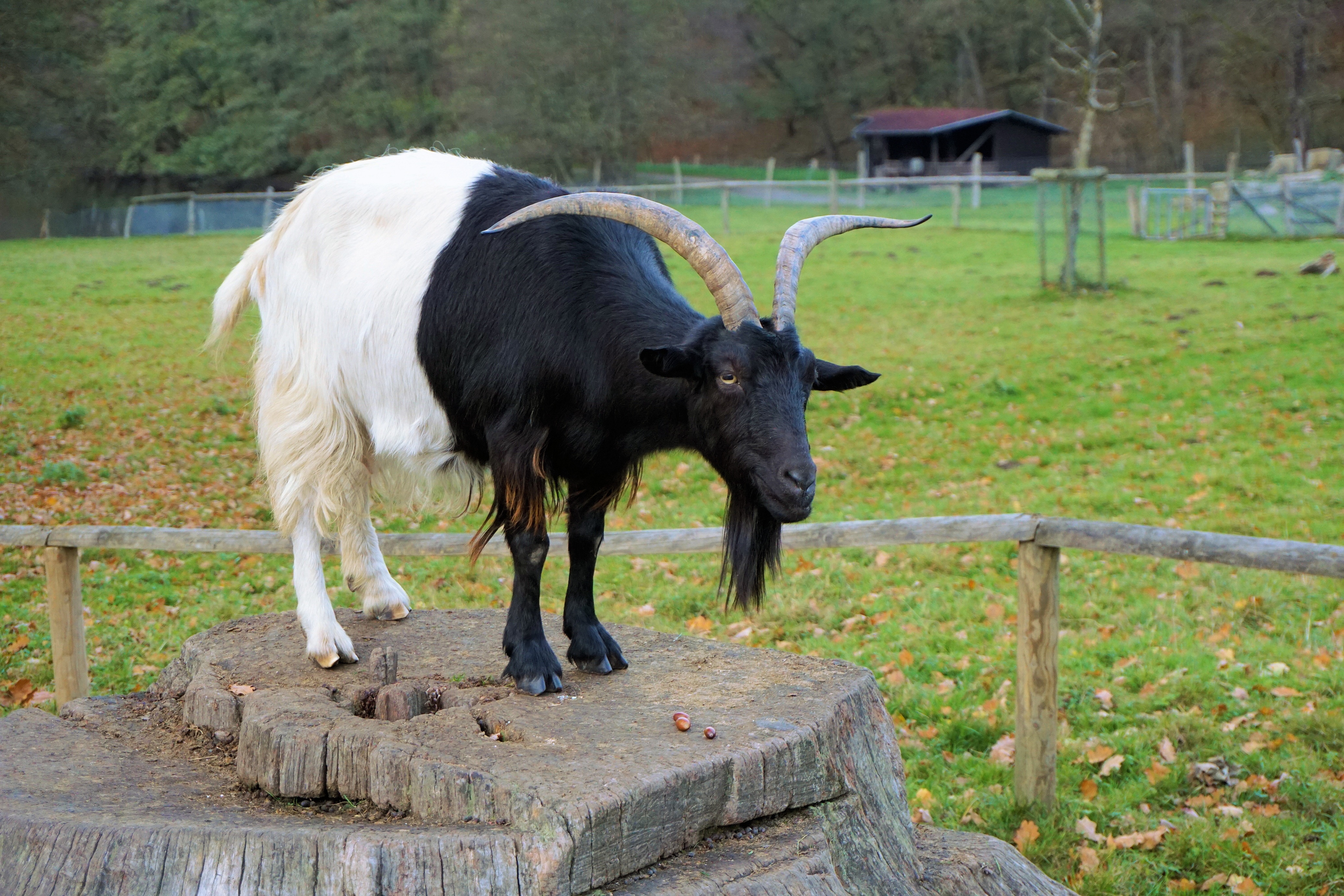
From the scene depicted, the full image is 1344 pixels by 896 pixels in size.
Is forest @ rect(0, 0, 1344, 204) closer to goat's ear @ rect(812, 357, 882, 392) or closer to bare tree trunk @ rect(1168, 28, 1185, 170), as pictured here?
bare tree trunk @ rect(1168, 28, 1185, 170)

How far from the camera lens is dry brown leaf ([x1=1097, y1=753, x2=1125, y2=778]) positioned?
5.09 m

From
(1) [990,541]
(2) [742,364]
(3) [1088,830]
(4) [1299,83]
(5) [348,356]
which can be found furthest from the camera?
(4) [1299,83]

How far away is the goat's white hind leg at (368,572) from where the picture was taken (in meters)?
4.38

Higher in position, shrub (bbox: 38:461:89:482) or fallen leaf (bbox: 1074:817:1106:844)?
shrub (bbox: 38:461:89:482)

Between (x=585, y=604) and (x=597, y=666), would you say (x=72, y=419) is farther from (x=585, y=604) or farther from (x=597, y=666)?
(x=597, y=666)

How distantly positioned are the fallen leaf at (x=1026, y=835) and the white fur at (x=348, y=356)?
2.64 meters

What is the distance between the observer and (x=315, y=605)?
395cm

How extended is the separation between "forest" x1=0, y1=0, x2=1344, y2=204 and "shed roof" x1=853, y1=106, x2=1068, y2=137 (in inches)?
114

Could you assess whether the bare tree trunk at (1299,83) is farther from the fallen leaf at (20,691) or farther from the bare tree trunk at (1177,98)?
the fallen leaf at (20,691)

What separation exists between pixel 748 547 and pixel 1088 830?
7.52 ft

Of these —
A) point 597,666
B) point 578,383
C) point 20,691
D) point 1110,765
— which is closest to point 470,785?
point 597,666

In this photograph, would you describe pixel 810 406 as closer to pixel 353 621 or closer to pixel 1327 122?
pixel 353 621

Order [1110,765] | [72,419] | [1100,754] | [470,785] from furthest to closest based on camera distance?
[72,419] → [1100,754] → [1110,765] → [470,785]

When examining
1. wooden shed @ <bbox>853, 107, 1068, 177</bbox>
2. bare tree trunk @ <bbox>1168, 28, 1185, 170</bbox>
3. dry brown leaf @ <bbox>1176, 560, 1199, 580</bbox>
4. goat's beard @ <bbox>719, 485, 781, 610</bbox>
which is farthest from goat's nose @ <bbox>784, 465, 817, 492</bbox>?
bare tree trunk @ <bbox>1168, 28, 1185, 170</bbox>
